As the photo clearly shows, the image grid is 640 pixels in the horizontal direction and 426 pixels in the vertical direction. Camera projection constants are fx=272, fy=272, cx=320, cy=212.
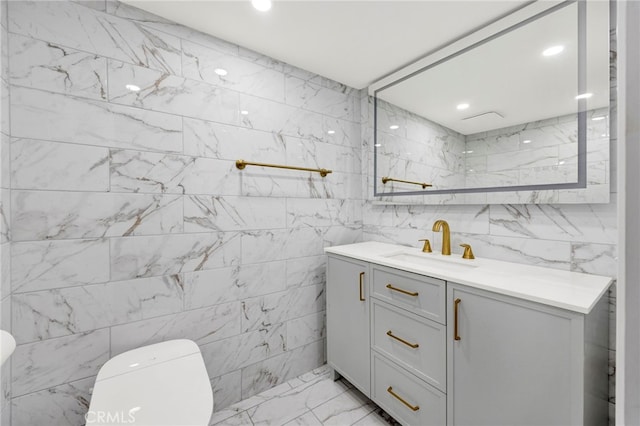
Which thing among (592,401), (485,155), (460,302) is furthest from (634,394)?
(485,155)

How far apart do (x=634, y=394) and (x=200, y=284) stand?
175 centimetres

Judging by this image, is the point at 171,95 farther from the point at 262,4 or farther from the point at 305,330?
the point at 305,330

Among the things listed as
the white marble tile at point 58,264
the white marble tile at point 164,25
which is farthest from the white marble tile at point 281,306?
the white marble tile at point 164,25

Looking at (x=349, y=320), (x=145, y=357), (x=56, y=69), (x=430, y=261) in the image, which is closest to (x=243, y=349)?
(x=145, y=357)

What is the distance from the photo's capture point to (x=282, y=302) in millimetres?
1967

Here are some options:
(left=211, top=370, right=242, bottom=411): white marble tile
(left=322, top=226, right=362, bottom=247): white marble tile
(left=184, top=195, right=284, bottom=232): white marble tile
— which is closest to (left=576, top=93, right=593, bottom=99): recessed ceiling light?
(left=322, top=226, right=362, bottom=247): white marble tile

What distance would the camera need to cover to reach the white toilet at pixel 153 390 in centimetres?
104

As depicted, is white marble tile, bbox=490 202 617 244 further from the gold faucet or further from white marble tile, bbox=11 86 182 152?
white marble tile, bbox=11 86 182 152

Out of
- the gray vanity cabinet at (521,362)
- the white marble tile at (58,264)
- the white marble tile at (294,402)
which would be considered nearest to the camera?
the gray vanity cabinet at (521,362)

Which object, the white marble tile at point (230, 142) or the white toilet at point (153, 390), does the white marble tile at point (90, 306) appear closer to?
the white toilet at point (153, 390)

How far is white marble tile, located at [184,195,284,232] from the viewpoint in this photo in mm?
1628

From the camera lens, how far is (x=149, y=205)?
1.50m

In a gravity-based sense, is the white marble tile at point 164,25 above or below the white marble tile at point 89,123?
above

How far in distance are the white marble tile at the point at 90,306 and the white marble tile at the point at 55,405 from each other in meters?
0.26
